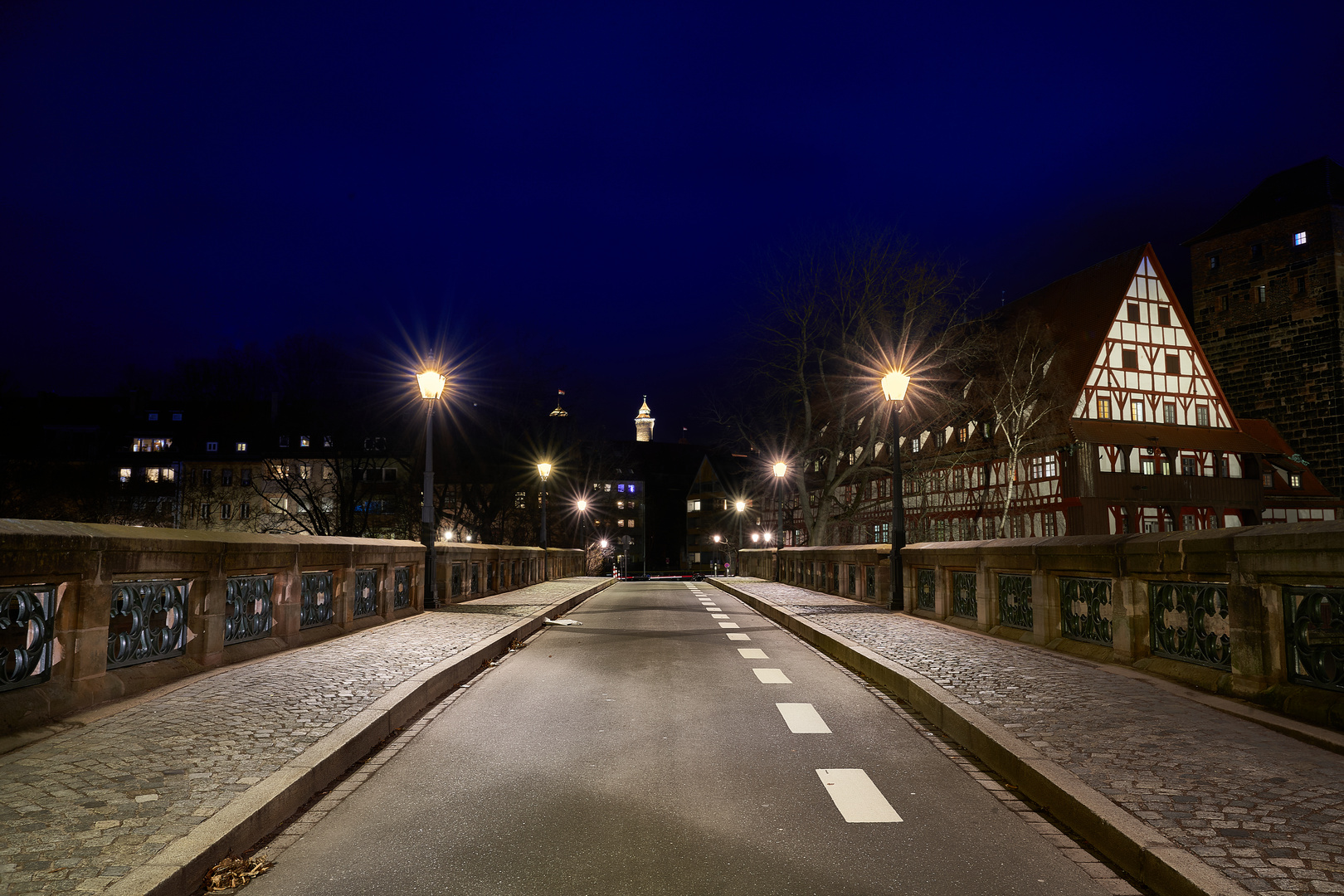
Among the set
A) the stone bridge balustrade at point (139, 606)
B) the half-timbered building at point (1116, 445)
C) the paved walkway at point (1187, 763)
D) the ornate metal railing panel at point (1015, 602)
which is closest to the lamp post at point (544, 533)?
the half-timbered building at point (1116, 445)

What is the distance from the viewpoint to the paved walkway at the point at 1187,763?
11.3ft

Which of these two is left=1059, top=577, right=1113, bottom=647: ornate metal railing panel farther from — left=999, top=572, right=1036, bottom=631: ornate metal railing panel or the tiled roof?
the tiled roof

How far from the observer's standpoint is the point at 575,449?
45531 millimetres

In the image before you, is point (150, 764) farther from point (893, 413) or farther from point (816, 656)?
point (893, 413)

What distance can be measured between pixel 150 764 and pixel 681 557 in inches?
4029

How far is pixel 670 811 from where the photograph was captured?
4395 millimetres

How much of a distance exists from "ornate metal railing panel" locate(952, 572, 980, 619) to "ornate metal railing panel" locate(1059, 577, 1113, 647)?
252 cm

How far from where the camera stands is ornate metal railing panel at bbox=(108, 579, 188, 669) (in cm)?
653

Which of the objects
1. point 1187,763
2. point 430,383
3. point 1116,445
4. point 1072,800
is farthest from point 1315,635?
point 1116,445

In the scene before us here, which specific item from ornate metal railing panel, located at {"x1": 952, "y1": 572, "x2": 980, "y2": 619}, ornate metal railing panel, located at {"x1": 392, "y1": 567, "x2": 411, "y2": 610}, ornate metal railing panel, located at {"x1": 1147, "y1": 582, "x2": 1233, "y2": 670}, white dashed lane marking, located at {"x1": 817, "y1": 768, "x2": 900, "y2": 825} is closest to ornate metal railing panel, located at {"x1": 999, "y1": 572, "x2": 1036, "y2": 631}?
ornate metal railing panel, located at {"x1": 952, "y1": 572, "x2": 980, "y2": 619}

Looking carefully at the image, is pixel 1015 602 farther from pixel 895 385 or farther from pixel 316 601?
pixel 316 601

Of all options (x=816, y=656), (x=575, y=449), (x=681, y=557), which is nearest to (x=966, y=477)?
(x=575, y=449)

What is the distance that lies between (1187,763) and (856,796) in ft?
5.79

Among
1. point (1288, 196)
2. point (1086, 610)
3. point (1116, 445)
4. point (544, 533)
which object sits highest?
point (1288, 196)
